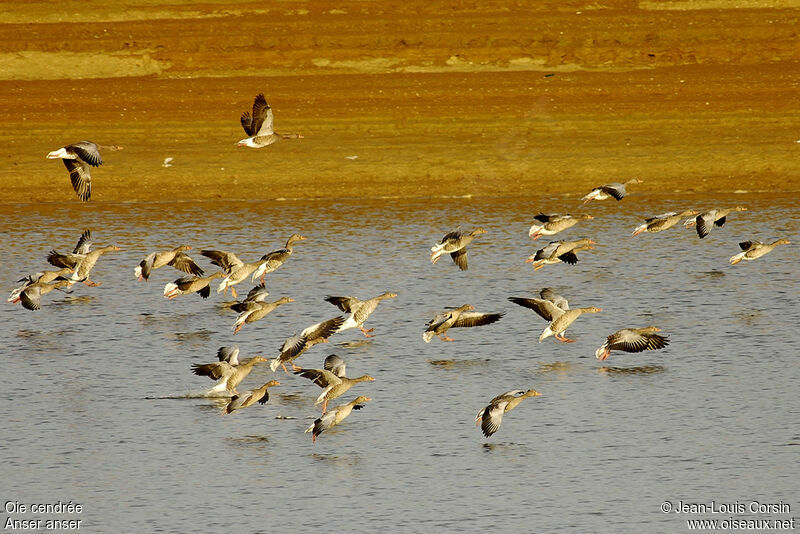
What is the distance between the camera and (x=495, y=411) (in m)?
13.5

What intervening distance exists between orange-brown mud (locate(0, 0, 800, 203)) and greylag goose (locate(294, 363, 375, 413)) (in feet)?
44.5

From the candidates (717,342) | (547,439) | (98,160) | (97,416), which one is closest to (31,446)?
(97,416)

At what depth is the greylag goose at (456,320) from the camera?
55.3 feet

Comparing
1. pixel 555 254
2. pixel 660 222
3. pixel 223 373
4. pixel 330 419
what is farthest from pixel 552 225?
pixel 330 419

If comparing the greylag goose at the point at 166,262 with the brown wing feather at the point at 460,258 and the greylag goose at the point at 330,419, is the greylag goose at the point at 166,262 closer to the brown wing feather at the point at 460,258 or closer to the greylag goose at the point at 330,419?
the brown wing feather at the point at 460,258

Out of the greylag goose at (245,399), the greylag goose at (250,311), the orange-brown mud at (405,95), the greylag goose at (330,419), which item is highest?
the orange-brown mud at (405,95)

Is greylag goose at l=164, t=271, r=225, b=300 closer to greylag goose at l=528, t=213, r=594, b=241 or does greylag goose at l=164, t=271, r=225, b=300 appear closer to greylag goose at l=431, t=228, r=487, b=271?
greylag goose at l=431, t=228, r=487, b=271

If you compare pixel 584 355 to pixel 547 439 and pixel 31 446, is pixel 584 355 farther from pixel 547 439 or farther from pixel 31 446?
pixel 31 446

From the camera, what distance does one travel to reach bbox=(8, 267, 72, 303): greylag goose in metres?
19.2

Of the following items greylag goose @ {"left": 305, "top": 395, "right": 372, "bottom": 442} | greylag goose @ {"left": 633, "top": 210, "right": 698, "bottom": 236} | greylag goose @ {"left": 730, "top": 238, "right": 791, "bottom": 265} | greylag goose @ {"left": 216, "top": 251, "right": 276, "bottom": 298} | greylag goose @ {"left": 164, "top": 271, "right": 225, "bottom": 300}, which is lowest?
greylag goose @ {"left": 305, "top": 395, "right": 372, "bottom": 442}

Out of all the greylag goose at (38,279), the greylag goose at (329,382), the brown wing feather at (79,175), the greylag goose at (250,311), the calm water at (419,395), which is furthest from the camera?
the brown wing feather at (79,175)

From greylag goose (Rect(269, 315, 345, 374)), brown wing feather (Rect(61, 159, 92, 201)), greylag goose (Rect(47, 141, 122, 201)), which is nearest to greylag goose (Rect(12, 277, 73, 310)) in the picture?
greylag goose (Rect(47, 141, 122, 201))

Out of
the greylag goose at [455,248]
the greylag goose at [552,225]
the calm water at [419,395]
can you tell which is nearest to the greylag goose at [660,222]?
the calm water at [419,395]

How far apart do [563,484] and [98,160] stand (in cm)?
944
